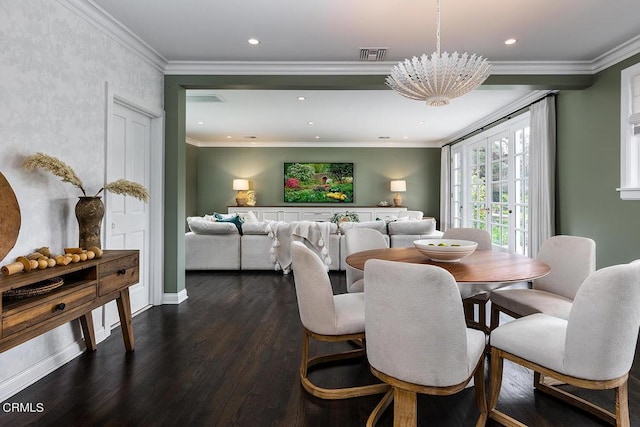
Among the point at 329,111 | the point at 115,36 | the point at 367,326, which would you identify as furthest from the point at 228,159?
the point at 367,326

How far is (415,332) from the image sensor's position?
1.40 m

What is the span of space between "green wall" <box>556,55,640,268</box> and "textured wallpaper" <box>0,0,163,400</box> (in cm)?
465

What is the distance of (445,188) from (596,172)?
4601 mm

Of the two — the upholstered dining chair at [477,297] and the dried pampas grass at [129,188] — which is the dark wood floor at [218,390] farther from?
the dried pampas grass at [129,188]

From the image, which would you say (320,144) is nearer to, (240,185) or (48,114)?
(240,185)

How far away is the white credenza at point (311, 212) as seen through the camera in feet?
27.7

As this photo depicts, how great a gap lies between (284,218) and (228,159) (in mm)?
2056

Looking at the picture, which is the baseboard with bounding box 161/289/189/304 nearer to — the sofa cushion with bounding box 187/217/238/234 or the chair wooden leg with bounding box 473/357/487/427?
the sofa cushion with bounding box 187/217/238/234

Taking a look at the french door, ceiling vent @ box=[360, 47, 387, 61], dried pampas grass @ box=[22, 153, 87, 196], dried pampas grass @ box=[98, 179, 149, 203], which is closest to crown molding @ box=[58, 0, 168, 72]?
dried pampas grass @ box=[22, 153, 87, 196]

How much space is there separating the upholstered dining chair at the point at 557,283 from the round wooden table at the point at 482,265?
0.87 ft

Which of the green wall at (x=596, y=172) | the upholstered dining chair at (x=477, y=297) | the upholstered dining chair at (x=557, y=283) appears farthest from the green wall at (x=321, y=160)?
the upholstered dining chair at (x=557, y=283)

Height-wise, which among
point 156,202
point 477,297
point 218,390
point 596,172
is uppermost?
point 596,172

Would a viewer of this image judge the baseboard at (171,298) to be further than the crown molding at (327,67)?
Yes

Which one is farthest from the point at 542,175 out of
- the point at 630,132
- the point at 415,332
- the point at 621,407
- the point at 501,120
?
the point at 415,332
